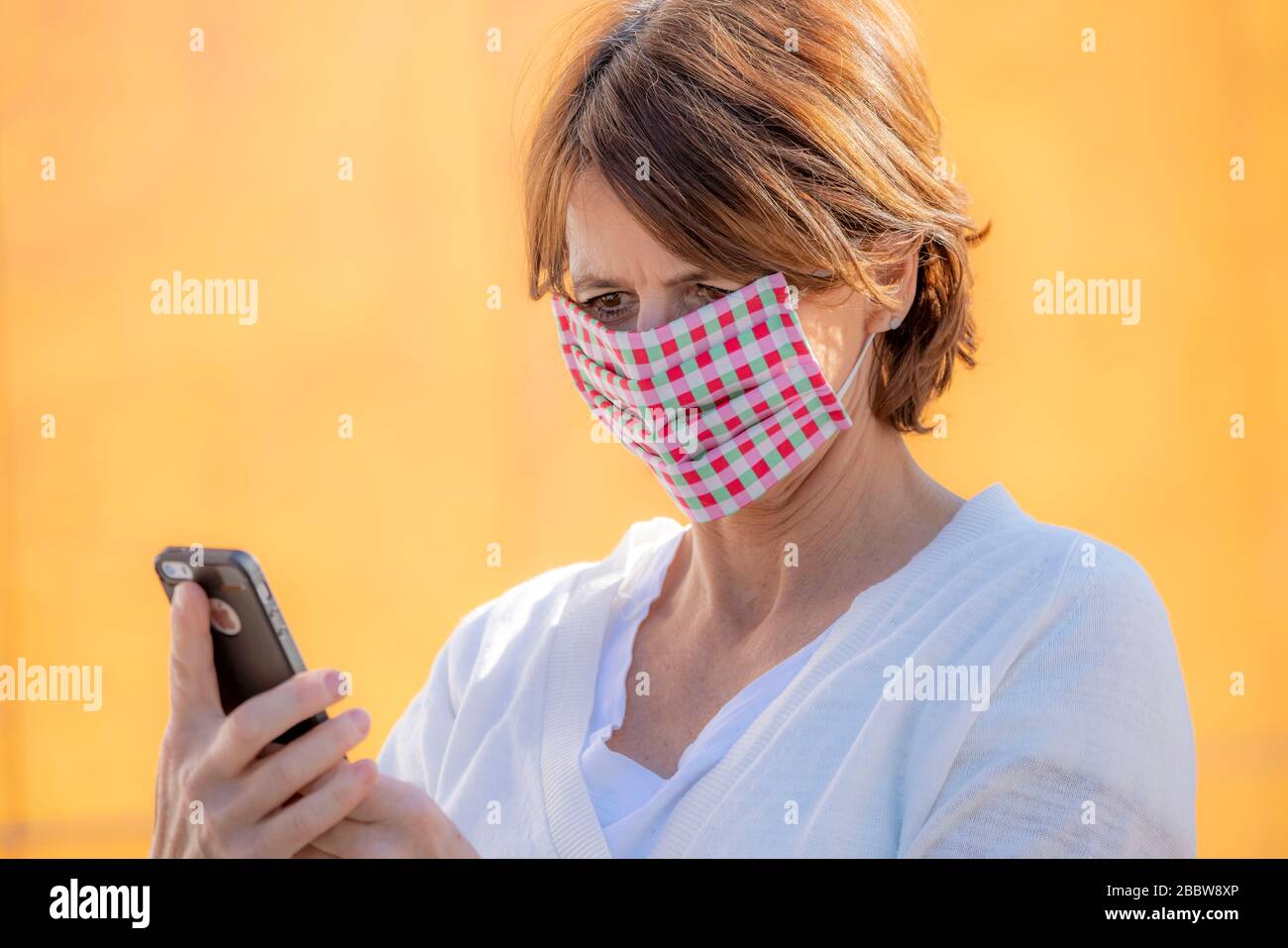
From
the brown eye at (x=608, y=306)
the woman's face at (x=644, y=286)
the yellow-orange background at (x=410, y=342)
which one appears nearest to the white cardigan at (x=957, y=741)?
the woman's face at (x=644, y=286)

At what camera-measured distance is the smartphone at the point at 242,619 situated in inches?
47.9

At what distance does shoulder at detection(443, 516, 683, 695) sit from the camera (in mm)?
1887

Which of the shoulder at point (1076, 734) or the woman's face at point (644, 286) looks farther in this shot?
the woman's face at point (644, 286)

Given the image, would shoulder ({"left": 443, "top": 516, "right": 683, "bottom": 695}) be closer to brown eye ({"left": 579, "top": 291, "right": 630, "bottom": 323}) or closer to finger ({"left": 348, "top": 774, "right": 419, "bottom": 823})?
brown eye ({"left": 579, "top": 291, "right": 630, "bottom": 323})

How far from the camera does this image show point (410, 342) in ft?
11.7

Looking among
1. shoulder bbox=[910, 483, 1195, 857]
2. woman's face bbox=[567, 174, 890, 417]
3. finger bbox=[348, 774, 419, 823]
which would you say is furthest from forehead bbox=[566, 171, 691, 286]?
finger bbox=[348, 774, 419, 823]

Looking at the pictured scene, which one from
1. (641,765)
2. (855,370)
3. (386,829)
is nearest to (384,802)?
(386,829)

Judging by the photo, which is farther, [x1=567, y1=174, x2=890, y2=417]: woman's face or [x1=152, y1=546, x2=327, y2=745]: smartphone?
[x1=567, y1=174, x2=890, y2=417]: woman's face

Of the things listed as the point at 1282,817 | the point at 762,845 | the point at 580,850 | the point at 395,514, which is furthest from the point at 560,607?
the point at 1282,817

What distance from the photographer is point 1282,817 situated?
3.69 m

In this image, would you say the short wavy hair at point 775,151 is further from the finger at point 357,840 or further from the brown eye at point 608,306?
the finger at point 357,840

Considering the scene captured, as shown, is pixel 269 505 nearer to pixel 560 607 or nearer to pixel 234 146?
pixel 234 146

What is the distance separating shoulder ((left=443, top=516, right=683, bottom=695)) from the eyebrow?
492mm

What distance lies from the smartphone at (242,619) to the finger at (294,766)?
4cm
